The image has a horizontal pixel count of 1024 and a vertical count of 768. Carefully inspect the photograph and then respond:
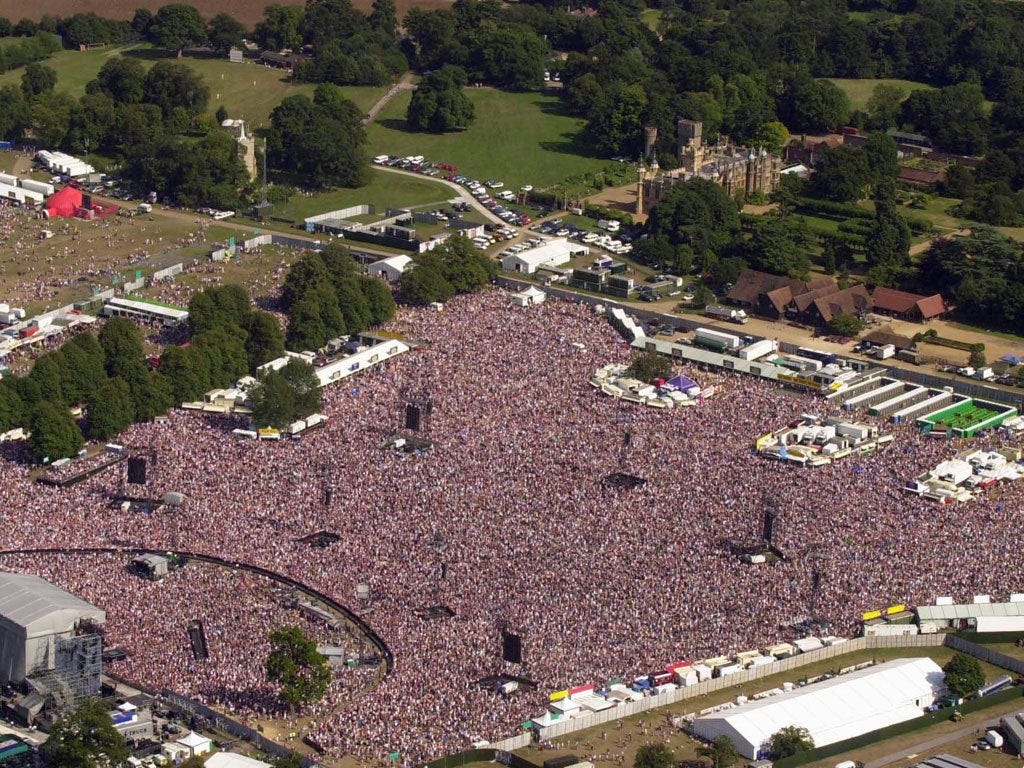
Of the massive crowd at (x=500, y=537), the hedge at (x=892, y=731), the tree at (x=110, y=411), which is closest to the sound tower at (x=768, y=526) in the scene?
the massive crowd at (x=500, y=537)

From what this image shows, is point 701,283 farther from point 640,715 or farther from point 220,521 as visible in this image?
point 640,715

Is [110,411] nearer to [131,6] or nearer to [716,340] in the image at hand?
[716,340]

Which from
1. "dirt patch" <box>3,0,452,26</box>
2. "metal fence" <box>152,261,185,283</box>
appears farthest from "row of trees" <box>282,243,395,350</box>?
"dirt patch" <box>3,0,452,26</box>

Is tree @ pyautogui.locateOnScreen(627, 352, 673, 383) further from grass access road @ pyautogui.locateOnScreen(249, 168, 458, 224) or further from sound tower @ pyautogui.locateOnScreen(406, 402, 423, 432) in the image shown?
grass access road @ pyautogui.locateOnScreen(249, 168, 458, 224)

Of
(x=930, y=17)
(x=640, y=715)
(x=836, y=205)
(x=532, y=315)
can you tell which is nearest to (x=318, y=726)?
(x=640, y=715)

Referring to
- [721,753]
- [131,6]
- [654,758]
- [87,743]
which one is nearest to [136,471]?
[87,743]

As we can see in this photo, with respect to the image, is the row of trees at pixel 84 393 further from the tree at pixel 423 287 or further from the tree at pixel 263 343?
the tree at pixel 423 287
